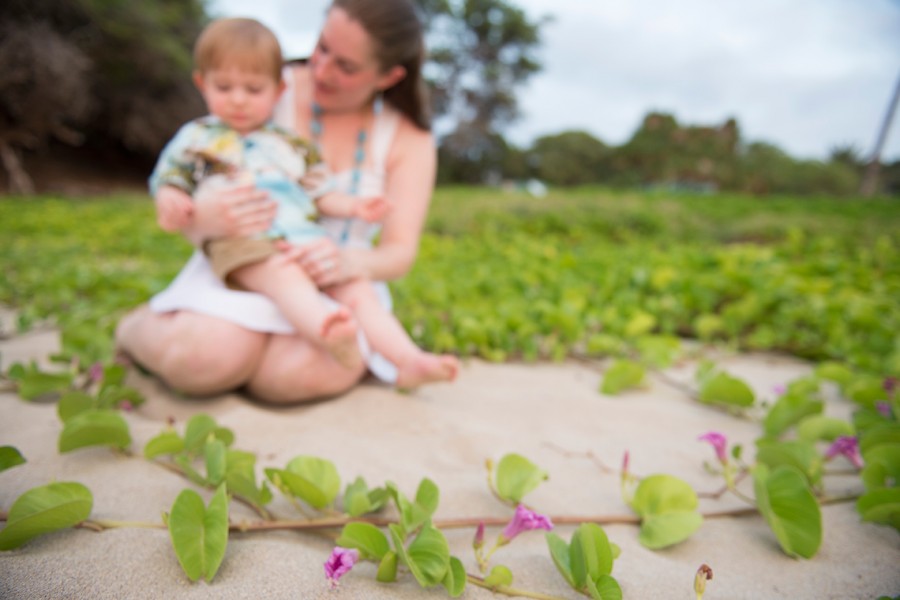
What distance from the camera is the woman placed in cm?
147

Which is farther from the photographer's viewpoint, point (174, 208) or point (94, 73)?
point (94, 73)

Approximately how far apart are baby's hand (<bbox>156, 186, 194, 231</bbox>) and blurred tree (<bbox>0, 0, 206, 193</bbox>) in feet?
35.0

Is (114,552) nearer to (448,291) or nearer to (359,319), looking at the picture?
(359,319)

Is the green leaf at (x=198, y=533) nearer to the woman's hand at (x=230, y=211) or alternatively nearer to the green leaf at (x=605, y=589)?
the green leaf at (x=605, y=589)

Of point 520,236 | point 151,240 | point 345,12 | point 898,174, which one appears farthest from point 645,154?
point 345,12

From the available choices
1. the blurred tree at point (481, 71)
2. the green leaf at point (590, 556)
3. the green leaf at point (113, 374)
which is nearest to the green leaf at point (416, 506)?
the green leaf at point (590, 556)

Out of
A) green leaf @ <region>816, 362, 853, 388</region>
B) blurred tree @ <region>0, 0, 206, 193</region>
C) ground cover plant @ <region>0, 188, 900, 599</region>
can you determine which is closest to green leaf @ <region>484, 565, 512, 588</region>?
ground cover plant @ <region>0, 188, 900, 599</region>

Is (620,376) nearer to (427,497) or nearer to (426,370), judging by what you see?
(426,370)

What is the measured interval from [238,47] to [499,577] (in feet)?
4.60

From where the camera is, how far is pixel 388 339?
1617 millimetres

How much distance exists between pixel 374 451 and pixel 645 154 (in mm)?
30052

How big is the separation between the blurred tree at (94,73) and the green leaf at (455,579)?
11881mm

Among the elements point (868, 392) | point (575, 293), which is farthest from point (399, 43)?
point (868, 392)

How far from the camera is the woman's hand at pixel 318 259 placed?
1542mm
